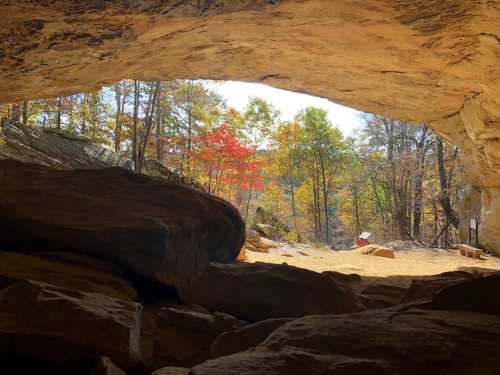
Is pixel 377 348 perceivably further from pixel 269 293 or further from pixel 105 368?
pixel 269 293

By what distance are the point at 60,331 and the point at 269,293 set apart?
7.58 feet

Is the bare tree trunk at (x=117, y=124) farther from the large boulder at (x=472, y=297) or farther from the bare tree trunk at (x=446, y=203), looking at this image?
the large boulder at (x=472, y=297)

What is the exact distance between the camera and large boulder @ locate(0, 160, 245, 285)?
3971 mm

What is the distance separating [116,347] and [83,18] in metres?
4.72

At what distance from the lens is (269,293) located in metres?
3.96

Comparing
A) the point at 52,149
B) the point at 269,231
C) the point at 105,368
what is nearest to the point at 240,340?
the point at 105,368

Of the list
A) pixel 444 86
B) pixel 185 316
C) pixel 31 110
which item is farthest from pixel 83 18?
pixel 31 110

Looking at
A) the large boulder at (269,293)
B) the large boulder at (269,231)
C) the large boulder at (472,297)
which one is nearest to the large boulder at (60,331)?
the large boulder at (269,293)

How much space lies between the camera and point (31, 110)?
17.3 m

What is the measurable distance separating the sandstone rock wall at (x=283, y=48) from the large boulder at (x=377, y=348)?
443cm

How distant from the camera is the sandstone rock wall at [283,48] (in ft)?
16.4

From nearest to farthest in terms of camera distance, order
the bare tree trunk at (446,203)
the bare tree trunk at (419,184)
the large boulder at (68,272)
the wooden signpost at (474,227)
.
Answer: the large boulder at (68,272) → the wooden signpost at (474,227) → the bare tree trunk at (446,203) → the bare tree trunk at (419,184)

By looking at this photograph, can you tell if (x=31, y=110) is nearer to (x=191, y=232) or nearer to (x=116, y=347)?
(x=191, y=232)

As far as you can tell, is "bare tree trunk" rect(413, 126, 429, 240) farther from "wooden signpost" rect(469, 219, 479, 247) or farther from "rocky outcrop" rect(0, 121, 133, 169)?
"rocky outcrop" rect(0, 121, 133, 169)
